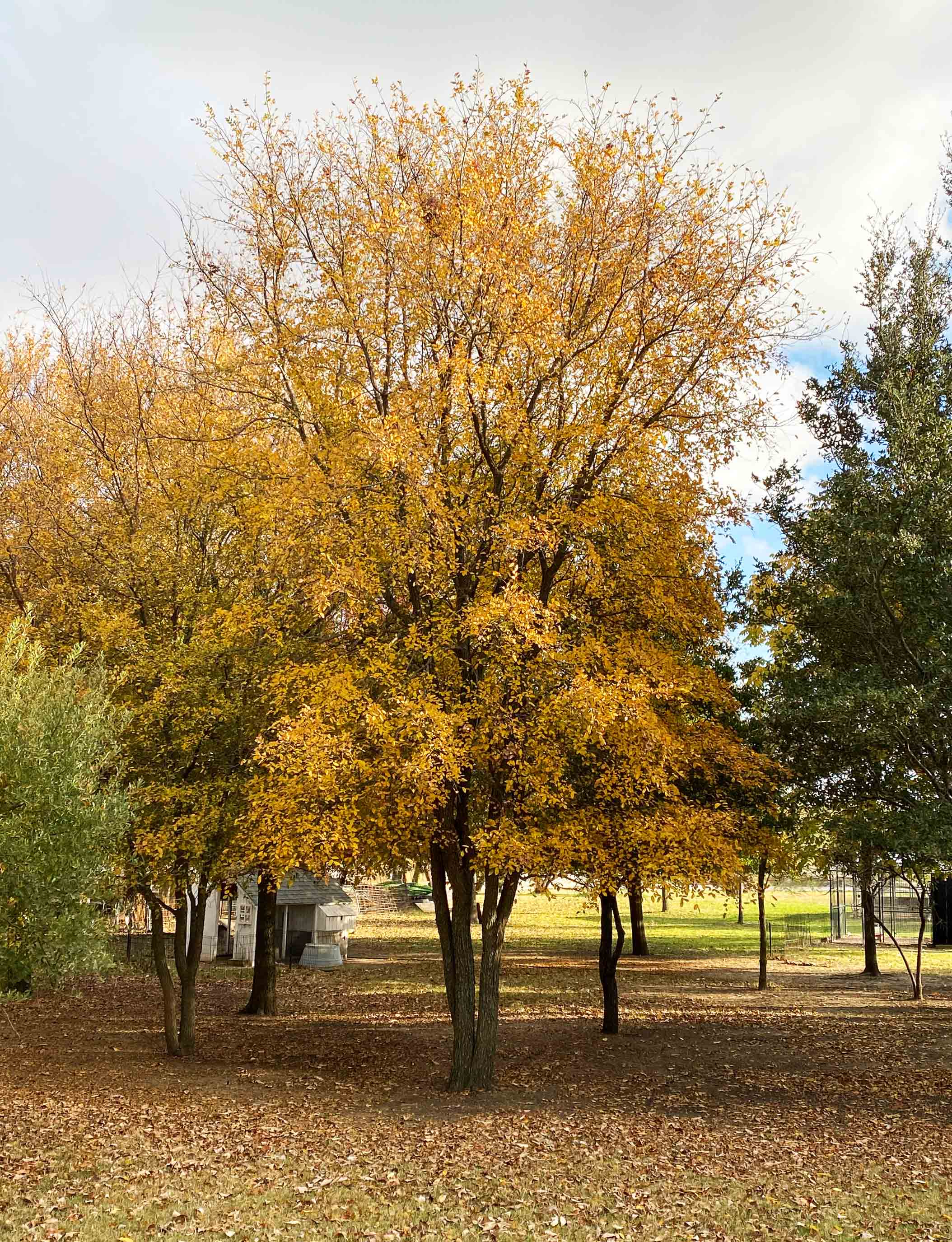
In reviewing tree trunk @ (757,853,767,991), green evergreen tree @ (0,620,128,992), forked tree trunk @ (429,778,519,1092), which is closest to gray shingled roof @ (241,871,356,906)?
tree trunk @ (757,853,767,991)

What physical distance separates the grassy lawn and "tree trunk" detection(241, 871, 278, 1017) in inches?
21.0

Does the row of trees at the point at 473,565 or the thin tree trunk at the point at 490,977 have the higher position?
the row of trees at the point at 473,565

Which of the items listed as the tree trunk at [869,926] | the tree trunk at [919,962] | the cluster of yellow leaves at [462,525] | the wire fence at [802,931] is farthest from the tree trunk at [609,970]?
the wire fence at [802,931]

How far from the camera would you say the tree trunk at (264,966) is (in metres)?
22.9

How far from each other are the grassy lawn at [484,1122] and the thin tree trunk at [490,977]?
0.60 m

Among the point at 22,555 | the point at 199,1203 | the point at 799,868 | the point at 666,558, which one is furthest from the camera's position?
the point at 799,868

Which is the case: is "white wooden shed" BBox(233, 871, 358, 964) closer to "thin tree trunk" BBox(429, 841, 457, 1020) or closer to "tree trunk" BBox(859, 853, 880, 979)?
"tree trunk" BBox(859, 853, 880, 979)

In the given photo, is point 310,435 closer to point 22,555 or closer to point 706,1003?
→ point 22,555

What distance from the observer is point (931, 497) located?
14.5 metres

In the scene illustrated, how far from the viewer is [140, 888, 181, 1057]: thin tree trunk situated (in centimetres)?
1744

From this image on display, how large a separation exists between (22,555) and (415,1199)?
598 inches

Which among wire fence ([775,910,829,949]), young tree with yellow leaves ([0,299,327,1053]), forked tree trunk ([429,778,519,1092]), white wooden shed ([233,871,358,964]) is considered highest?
young tree with yellow leaves ([0,299,327,1053])

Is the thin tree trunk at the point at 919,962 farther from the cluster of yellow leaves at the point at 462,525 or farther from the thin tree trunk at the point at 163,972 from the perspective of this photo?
the thin tree trunk at the point at 163,972

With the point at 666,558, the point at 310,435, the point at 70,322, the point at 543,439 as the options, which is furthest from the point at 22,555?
the point at 666,558
